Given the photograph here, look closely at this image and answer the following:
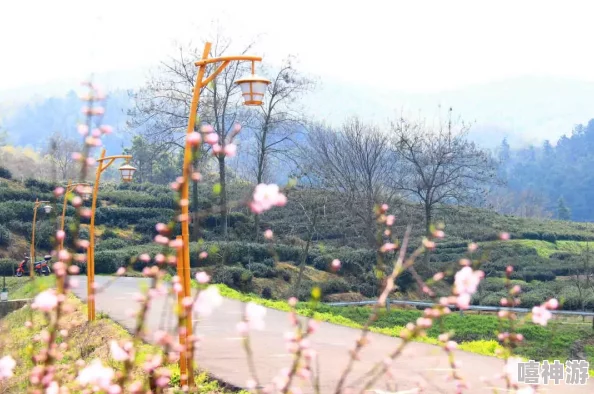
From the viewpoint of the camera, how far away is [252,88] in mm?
6934

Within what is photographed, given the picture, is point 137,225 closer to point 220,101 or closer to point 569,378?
point 220,101

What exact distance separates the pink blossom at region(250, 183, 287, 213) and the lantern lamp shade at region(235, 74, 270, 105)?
382 centimetres

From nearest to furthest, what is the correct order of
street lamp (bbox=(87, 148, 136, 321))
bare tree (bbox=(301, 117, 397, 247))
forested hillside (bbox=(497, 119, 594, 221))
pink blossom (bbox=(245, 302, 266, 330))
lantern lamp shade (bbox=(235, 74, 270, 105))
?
pink blossom (bbox=(245, 302, 266, 330)) → lantern lamp shade (bbox=(235, 74, 270, 105)) → street lamp (bbox=(87, 148, 136, 321)) → bare tree (bbox=(301, 117, 397, 247)) → forested hillside (bbox=(497, 119, 594, 221))

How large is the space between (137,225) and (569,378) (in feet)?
92.1

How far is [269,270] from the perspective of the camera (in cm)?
2619

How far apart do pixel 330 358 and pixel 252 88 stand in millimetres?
3705

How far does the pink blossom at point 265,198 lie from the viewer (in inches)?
123

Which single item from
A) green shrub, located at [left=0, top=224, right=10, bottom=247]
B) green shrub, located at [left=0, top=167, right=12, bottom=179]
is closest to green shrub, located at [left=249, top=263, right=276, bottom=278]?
green shrub, located at [left=0, top=224, right=10, bottom=247]

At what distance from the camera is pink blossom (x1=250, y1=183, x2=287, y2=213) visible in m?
3.12

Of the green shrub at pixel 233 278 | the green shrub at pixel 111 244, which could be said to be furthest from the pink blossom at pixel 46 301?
the green shrub at pixel 111 244

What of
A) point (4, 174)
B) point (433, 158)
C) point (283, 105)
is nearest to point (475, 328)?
point (433, 158)

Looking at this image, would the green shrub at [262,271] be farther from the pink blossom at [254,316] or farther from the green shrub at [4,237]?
the pink blossom at [254,316]

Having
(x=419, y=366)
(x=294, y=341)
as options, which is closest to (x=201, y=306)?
(x=294, y=341)

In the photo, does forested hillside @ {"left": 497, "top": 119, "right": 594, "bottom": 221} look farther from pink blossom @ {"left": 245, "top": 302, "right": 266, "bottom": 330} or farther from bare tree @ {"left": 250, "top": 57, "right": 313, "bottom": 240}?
pink blossom @ {"left": 245, "top": 302, "right": 266, "bottom": 330}
